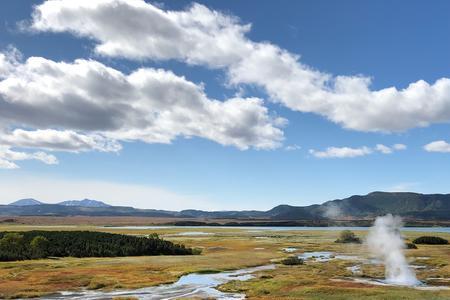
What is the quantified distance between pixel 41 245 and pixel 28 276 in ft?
143

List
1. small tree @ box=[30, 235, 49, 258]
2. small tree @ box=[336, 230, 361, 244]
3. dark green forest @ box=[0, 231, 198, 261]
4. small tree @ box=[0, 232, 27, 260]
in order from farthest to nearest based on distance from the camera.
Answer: small tree @ box=[336, 230, 361, 244] < dark green forest @ box=[0, 231, 198, 261] < small tree @ box=[30, 235, 49, 258] < small tree @ box=[0, 232, 27, 260]

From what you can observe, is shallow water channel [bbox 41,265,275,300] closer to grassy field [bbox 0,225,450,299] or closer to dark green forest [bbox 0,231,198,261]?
grassy field [bbox 0,225,450,299]

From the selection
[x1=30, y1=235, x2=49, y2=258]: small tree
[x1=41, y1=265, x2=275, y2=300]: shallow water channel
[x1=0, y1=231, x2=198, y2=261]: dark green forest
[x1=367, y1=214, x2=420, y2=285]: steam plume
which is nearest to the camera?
[x1=41, y1=265, x2=275, y2=300]: shallow water channel

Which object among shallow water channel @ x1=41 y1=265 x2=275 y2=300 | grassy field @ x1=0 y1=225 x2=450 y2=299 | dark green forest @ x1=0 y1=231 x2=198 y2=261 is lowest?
shallow water channel @ x1=41 y1=265 x2=275 y2=300

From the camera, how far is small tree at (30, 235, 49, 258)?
111 m

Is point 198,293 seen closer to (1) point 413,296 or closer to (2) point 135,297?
(2) point 135,297

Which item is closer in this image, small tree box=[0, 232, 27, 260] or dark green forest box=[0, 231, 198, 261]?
small tree box=[0, 232, 27, 260]

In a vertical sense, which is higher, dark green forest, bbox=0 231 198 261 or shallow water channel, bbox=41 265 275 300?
dark green forest, bbox=0 231 198 261

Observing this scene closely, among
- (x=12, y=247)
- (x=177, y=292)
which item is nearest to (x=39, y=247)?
(x=12, y=247)

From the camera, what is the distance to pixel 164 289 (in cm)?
6431

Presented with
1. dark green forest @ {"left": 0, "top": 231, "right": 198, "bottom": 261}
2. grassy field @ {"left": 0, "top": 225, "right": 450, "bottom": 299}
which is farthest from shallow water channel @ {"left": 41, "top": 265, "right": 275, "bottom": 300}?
dark green forest @ {"left": 0, "top": 231, "right": 198, "bottom": 261}

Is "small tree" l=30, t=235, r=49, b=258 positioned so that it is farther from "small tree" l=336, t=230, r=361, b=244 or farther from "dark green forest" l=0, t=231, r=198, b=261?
"small tree" l=336, t=230, r=361, b=244

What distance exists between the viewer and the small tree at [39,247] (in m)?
111

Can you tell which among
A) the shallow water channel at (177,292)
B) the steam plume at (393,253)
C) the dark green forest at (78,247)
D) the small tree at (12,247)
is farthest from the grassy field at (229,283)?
the dark green forest at (78,247)
